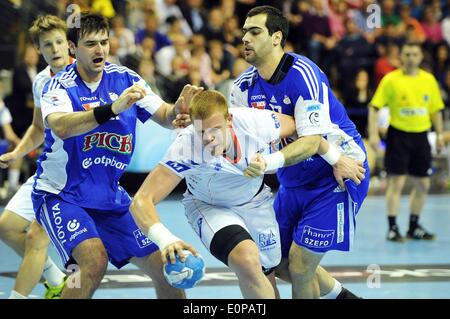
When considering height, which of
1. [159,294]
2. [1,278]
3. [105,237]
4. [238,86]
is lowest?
[1,278]

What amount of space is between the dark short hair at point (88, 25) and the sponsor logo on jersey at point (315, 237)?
6.03 ft

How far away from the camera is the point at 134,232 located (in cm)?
590

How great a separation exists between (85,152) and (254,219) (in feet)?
3.76

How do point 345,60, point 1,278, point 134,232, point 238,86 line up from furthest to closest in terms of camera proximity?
point 345,60, point 1,278, point 238,86, point 134,232

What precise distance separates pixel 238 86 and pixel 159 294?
1487mm

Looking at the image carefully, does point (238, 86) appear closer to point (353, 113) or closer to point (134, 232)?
point (134, 232)

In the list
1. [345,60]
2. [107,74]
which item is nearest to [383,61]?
[345,60]

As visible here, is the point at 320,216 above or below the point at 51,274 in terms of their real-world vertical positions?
above

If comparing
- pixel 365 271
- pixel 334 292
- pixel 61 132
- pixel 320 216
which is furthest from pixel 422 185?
pixel 61 132

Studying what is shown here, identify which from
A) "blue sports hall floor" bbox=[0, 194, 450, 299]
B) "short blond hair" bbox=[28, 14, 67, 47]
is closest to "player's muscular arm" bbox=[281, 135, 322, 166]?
"blue sports hall floor" bbox=[0, 194, 450, 299]

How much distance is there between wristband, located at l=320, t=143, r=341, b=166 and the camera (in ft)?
19.7

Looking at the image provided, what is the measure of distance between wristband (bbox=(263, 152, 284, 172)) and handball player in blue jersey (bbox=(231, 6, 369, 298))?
313 millimetres

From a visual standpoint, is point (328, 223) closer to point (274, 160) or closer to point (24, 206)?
point (274, 160)

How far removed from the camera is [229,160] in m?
5.62
